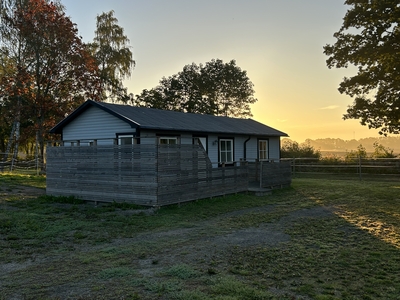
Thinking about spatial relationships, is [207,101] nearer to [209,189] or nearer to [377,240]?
[209,189]

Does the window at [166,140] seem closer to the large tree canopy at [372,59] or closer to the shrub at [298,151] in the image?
the large tree canopy at [372,59]

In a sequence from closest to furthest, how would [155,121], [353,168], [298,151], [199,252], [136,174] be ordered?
1. [199,252]
2. [136,174]
3. [155,121]
4. [353,168]
5. [298,151]

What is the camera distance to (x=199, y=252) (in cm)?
540

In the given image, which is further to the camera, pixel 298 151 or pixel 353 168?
pixel 298 151

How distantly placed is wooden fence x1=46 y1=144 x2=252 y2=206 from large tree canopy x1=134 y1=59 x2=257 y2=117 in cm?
2706

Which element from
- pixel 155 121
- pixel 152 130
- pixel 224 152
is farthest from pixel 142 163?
pixel 224 152

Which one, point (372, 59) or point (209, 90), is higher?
point (209, 90)

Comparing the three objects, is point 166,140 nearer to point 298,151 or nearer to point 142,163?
point 142,163

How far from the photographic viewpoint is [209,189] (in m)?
11.2

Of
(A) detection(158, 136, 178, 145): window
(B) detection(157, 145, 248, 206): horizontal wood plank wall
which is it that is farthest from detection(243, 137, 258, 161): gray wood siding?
(B) detection(157, 145, 248, 206): horizontal wood plank wall

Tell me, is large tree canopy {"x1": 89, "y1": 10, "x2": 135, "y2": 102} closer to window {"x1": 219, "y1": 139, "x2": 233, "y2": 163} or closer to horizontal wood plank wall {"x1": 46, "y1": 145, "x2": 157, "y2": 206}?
window {"x1": 219, "y1": 139, "x2": 233, "y2": 163}

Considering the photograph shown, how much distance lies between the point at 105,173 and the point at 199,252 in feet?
18.3

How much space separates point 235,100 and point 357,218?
32003 millimetres

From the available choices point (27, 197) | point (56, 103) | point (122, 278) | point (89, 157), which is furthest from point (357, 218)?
point (56, 103)
